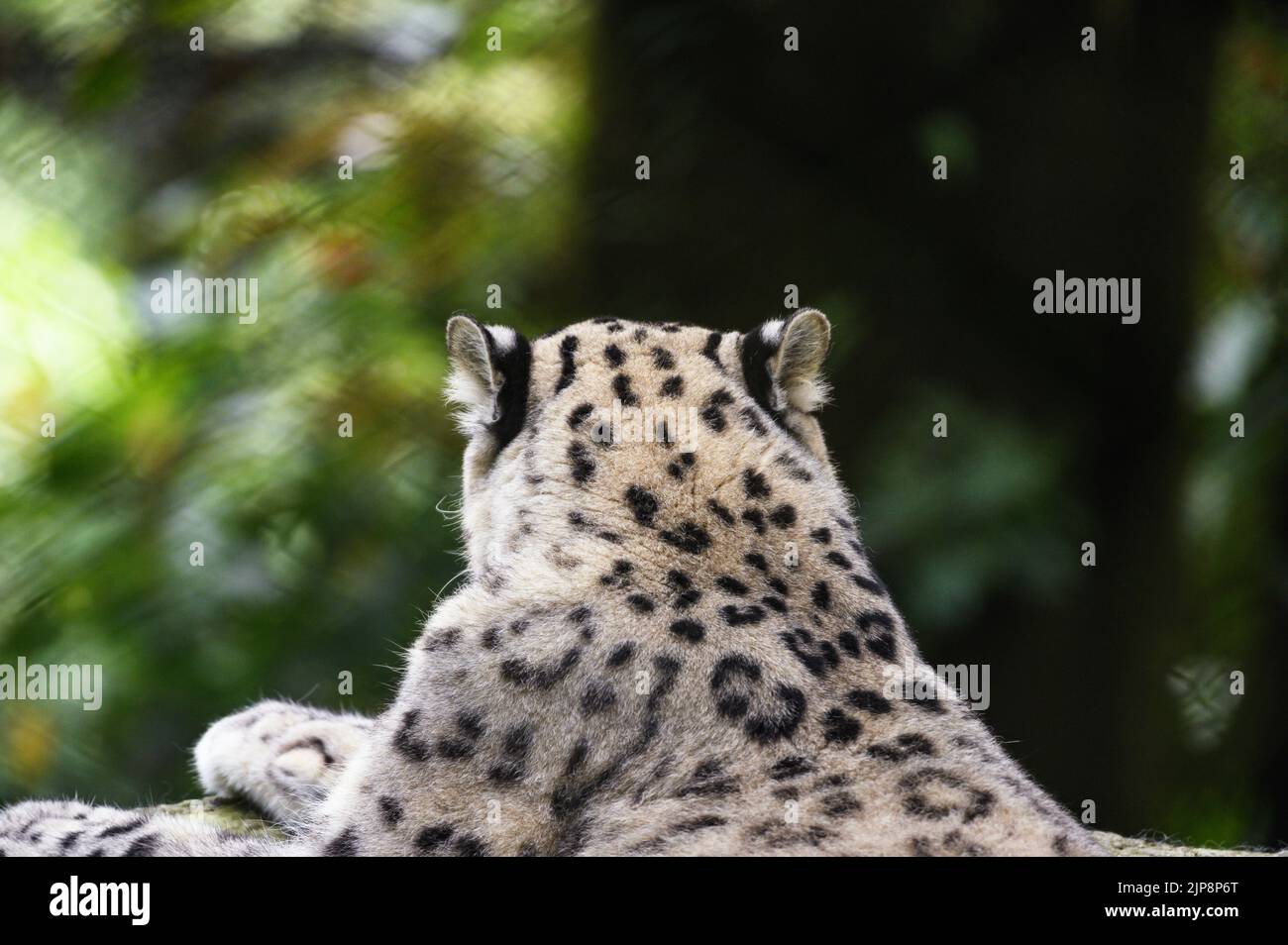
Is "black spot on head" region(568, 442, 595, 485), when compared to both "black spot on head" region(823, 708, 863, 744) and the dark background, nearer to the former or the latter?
"black spot on head" region(823, 708, 863, 744)

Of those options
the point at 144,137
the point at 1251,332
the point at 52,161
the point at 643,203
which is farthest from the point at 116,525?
the point at 1251,332

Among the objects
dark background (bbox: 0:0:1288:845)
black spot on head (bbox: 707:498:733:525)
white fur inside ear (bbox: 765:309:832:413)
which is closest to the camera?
black spot on head (bbox: 707:498:733:525)

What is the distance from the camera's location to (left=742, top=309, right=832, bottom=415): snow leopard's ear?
183 inches

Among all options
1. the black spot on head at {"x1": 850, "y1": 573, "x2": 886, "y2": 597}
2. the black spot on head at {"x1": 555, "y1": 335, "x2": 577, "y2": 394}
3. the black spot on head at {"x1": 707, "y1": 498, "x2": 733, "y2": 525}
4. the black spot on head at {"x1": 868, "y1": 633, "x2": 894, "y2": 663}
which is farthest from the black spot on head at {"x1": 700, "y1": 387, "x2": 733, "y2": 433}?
the black spot on head at {"x1": 868, "y1": 633, "x2": 894, "y2": 663}

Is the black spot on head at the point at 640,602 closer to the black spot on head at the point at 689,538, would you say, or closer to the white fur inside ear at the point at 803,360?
the black spot on head at the point at 689,538

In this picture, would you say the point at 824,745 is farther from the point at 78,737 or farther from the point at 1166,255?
the point at 1166,255

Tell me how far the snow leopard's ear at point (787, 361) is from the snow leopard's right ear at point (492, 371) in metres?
0.65

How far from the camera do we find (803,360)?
15.6ft

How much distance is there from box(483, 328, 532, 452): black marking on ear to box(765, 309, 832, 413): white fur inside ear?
72 cm

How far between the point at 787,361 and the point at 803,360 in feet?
0.23

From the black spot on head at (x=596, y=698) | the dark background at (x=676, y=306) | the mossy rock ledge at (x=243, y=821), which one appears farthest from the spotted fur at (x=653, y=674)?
the dark background at (x=676, y=306)

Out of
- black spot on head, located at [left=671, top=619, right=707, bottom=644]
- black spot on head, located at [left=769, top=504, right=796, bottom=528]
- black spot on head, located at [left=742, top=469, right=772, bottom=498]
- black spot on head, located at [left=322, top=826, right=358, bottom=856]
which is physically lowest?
black spot on head, located at [left=322, top=826, right=358, bottom=856]

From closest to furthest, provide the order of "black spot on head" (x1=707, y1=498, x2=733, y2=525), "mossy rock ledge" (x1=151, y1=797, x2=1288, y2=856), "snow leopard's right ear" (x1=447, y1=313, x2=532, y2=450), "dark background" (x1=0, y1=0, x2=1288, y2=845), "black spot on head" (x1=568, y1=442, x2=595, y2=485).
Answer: "black spot on head" (x1=707, y1=498, x2=733, y2=525) → "black spot on head" (x1=568, y1=442, x2=595, y2=485) → "snow leopard's right ear" (x1=447, y1=313, x2=532, y2=450) → "mossy rock ledge" (x1=151, y1=797, x2=1288, y2=856) → "dark background" (x1=0, y1=0, x2=1288, y2=845)

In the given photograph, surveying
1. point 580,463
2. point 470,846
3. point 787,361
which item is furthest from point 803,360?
point 470,846
